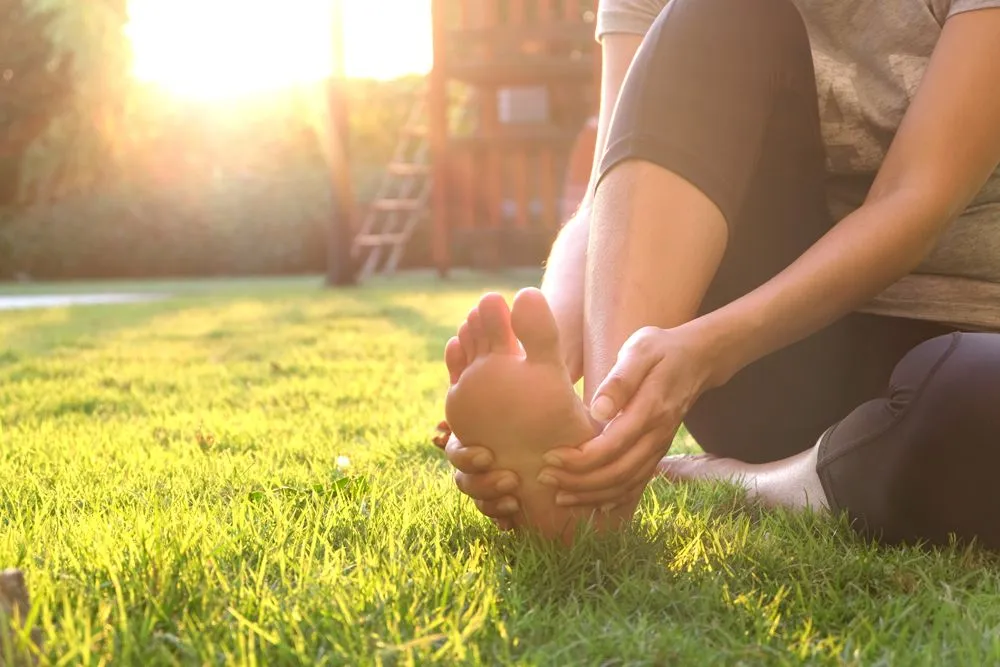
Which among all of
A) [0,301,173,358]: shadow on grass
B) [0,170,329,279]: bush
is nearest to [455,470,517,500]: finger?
[0,301,173,358]: shadow on grass

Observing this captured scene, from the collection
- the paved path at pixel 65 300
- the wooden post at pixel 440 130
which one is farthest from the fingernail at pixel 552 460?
the wooden post at pixel 440 130

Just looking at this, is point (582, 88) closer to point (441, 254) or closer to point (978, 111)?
point (441, 254)

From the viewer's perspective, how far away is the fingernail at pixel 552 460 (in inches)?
42.1

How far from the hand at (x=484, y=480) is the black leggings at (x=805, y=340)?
412mm

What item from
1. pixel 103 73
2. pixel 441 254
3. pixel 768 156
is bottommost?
pixel 441 254

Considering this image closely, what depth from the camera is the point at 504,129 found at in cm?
1020

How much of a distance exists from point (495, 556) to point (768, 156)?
0.66 meters

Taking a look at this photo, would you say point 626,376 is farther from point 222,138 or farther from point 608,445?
point 222,138

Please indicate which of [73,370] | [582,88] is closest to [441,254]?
[582,88]

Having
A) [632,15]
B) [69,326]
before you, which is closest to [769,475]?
[632,15]

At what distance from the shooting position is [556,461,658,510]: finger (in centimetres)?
111

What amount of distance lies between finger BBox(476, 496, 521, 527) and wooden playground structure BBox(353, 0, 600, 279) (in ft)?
21.9

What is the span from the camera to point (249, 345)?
13.8 ft

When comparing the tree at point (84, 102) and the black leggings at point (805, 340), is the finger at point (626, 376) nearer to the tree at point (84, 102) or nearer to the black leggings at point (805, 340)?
the black leggings at point (805, 340)
